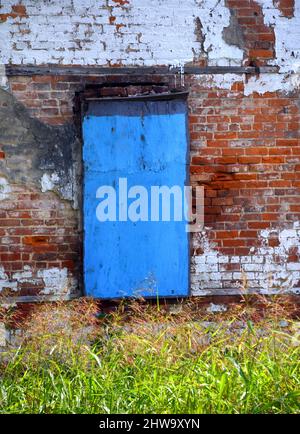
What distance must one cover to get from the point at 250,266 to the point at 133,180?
1.23 m

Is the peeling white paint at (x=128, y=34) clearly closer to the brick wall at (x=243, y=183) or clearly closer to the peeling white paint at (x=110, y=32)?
the peeling white paint at (x=110, y=32)

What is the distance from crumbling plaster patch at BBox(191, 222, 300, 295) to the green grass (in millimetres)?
1498

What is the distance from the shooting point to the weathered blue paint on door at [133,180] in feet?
24.7

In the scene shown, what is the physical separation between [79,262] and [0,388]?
2305mm

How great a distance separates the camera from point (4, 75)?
7551 millimetres

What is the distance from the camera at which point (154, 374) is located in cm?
545

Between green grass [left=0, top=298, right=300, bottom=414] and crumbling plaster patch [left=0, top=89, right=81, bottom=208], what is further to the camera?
crumbling plaster patch [left=0, top=89, right=81, bottom=208]

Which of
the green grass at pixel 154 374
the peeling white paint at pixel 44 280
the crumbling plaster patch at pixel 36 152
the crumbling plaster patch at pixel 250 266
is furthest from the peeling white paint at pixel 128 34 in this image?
the green grass at pixel 154 374

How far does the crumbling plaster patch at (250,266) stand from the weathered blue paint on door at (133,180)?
0.19m

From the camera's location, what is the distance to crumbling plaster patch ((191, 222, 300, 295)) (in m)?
7.69

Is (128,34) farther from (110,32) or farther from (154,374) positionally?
(154,374)

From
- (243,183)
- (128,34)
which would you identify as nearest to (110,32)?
(128,34)

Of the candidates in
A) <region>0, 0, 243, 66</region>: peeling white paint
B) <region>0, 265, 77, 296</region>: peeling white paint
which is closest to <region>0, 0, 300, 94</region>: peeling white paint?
<region>0, 0, 243, 66</region>: peeling white paint

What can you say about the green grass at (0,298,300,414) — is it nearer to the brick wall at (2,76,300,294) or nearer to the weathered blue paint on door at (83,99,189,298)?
the weathered blue paint on door at (83,99,189,298)
